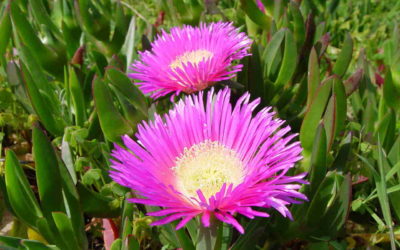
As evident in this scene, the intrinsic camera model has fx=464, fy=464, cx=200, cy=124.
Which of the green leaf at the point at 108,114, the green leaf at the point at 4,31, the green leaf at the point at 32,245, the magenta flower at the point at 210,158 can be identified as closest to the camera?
the magenta flower at the point at 210,158

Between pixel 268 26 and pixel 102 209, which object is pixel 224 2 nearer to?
pixel 268 26

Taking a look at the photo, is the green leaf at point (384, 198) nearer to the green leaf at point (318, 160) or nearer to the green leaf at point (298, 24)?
the green leaf at point (318, 160)

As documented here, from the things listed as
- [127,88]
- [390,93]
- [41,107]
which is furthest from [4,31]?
[390,93]

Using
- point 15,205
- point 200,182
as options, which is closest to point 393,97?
point 200,182

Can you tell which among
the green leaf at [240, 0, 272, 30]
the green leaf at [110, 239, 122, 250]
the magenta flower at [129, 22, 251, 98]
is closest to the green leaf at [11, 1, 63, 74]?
the magenta flower at [129, 22, 251, 98]

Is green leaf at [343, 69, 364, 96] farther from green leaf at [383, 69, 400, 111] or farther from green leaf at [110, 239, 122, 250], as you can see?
green leaf at [110, 239, 122, 250]

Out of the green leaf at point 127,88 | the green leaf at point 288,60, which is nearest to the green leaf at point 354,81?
the green leaf at point 288,60
